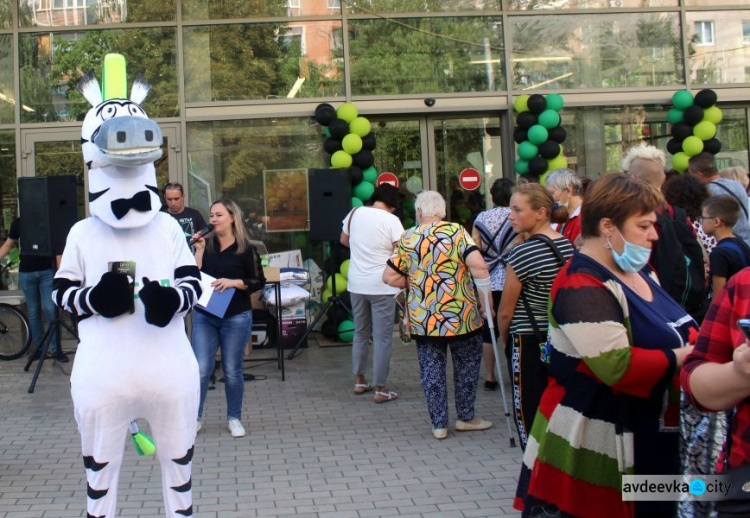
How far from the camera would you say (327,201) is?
10.2m

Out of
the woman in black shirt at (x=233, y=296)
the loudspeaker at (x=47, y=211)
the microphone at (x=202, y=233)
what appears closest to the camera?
the microphone at (x=202, y=233)

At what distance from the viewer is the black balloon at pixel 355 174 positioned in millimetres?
10633

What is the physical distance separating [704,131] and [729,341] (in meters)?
9.49

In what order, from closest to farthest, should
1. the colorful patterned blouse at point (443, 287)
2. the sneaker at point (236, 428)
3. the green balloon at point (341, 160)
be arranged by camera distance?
the colorful patterned blouse at point (443, 287)
the sneaker at point (236, 428)
the green balloon at point (341, 160)

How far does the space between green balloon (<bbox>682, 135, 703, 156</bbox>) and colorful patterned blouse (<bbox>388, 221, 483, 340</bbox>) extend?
5630 millimetres

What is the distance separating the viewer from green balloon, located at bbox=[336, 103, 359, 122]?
1082 centimetres

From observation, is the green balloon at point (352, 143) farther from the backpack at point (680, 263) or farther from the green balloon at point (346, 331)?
the backpack at point (680, 263)

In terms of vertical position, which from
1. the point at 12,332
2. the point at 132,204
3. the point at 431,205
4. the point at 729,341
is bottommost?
the point at 12,332

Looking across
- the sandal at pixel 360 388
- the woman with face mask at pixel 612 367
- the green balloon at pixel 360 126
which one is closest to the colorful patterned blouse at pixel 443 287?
the sandal at pixel 360 388

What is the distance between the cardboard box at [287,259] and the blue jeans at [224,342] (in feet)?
14.4

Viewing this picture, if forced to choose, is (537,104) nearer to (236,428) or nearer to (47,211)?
(47,211)

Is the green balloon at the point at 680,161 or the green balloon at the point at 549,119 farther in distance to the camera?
the green balloon at the point at 680,161

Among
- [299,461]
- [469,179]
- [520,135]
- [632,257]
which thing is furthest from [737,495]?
[469,179]

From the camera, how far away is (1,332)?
1085 cm
